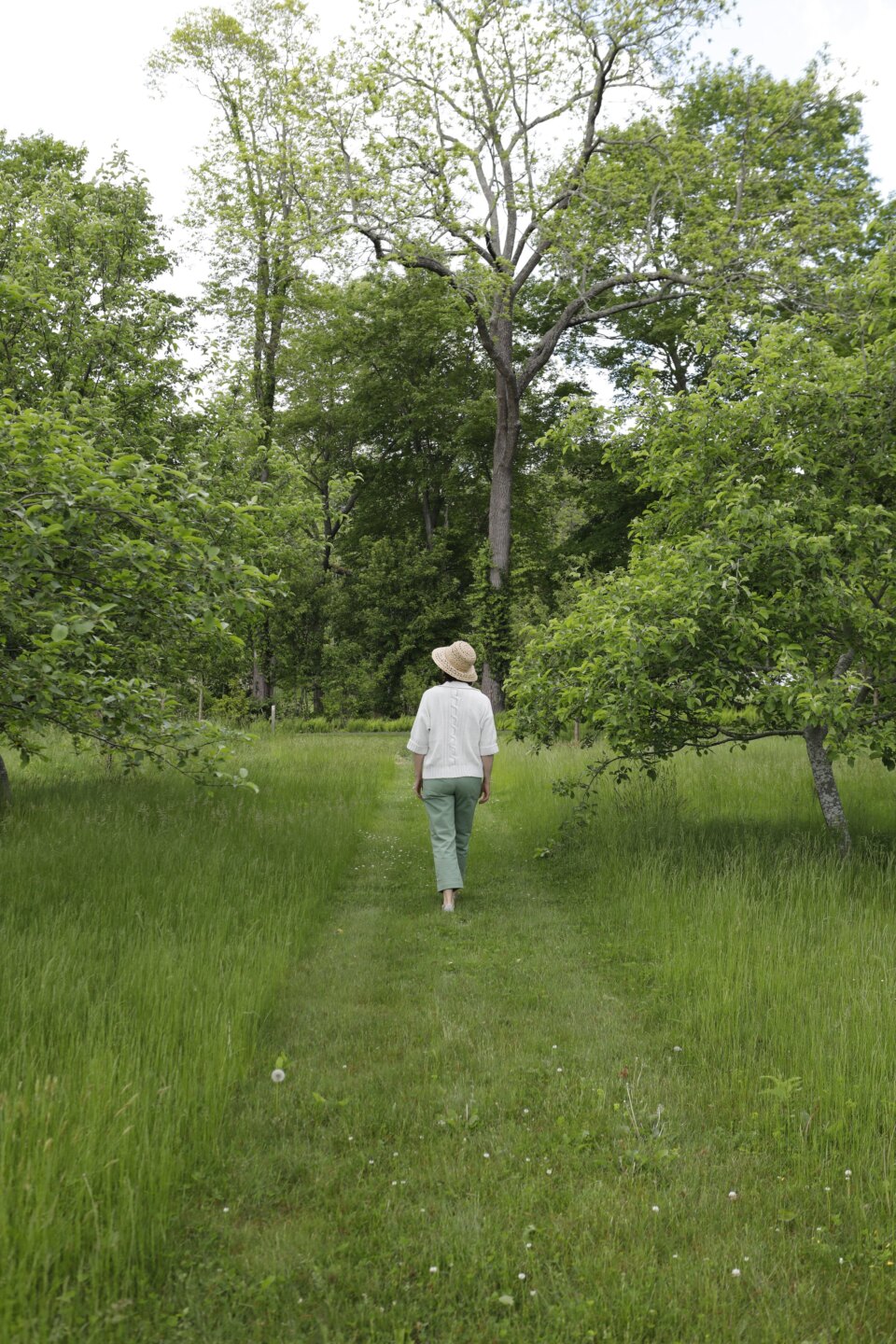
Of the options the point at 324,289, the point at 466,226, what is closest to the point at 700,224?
the point at 466,226

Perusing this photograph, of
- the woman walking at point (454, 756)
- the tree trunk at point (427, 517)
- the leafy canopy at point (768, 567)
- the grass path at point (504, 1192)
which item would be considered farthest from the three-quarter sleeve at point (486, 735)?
the tree trunk at point (427, 517)

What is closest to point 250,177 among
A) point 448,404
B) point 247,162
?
point 247,162

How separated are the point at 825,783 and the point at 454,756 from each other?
11.1 ft

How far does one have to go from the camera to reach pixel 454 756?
7.01 meters

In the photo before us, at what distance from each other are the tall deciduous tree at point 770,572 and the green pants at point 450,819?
1.11 m

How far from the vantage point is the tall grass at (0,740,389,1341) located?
2.48m

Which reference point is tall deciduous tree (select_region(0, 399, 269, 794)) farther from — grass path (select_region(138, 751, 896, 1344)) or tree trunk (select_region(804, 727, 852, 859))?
tree trunk (select_region(804, 727, 852, 859))

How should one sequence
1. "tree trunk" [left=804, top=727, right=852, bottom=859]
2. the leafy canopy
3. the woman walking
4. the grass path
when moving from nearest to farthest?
1. the grass path
2. the leafy canopy
3. the woman walking
4. "tree trunk" [left=804, top=727, right=852, bottom=859]

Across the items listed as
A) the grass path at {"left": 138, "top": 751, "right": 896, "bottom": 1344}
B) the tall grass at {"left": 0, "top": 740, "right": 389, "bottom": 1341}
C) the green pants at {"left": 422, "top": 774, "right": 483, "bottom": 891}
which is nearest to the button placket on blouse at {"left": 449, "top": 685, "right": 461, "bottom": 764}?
the green pants at {"left": 422, "top": 774, "right": 483, "bottom": 891}

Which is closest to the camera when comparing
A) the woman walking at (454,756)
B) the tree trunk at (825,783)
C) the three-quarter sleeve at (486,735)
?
the woman walking at (454,756)

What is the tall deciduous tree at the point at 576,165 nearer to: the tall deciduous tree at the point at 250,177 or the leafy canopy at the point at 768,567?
the tall deciduous tree at the point at 250,177

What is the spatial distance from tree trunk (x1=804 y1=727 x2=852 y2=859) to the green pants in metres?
2.98

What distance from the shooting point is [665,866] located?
6.93 meters

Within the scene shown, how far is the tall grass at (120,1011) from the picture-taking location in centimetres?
248
